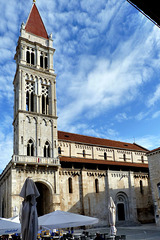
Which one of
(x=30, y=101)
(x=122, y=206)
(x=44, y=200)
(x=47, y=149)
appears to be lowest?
(x=122, y=206)

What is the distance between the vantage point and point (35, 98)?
103ft

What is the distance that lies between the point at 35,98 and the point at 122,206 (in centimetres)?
2003

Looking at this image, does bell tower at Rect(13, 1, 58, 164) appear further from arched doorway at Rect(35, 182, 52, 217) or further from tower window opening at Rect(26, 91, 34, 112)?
arched doorway at Rect(35, 182, 52, 217)

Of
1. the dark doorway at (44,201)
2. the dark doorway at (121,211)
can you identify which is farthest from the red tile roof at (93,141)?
the dark doorway at (121,211)

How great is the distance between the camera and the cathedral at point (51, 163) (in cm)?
2766

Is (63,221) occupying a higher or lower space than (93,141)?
lower

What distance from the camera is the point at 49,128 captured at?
30828mm

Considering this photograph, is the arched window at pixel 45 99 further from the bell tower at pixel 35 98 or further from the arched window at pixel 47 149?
the arched window at pixel 47 149

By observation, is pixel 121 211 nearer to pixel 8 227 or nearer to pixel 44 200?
pixel 44 200

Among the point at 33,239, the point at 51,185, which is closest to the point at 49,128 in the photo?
the point at 51,185

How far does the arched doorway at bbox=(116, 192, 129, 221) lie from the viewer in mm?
33125

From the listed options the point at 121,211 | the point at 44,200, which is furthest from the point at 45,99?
the point at 121,211

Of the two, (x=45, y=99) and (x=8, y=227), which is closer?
(x=8, y=227)

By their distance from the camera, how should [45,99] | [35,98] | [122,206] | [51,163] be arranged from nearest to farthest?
[51,163]
[35,98]
[45,99]
[122,206]
